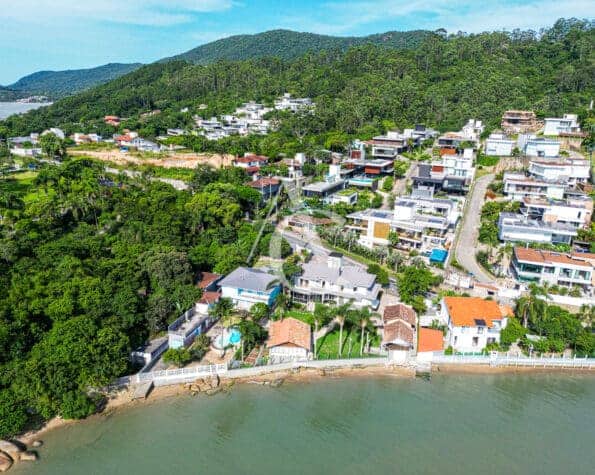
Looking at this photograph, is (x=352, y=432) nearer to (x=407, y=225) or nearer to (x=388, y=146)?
(x=407, y=225)

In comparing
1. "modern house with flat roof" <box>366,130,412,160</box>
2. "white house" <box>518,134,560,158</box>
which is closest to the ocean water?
"white house" <box>518,134,560,158</box>

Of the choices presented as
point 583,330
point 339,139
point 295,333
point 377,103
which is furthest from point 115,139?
point 583,330

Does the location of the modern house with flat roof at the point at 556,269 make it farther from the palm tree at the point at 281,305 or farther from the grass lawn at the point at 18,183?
the grass lawn at the point at 18,183

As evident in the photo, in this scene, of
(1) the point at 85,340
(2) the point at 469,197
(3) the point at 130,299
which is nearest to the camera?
(1) the point at 85,340

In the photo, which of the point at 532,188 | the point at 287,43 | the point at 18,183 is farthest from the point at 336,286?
the point at 287,43

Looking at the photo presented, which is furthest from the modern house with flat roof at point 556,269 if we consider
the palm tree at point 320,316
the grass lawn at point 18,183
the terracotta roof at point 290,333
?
the grass lawn at point 18,183

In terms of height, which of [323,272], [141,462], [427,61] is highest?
[427,61]

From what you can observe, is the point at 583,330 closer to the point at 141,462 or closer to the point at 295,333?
the point at 295,333
